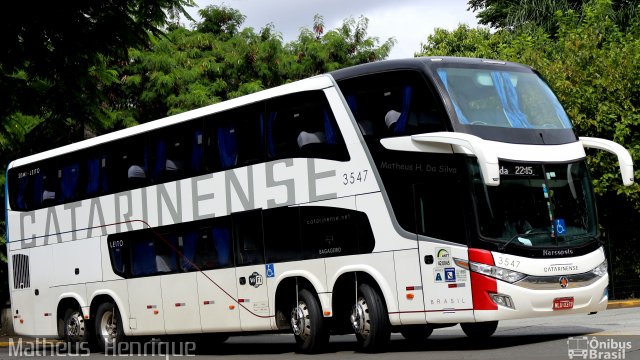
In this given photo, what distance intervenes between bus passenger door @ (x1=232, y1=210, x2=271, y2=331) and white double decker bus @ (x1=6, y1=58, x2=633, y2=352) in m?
0.03

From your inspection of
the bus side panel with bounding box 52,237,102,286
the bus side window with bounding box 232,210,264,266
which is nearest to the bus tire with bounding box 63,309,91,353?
the bus side panel with bounding box 52,237,102,286

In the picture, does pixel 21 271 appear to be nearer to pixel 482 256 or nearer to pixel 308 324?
pixel 308 324

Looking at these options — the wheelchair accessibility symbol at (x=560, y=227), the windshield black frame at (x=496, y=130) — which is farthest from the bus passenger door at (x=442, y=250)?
the wheelchair accessibility symbol at (x=560, y=227)

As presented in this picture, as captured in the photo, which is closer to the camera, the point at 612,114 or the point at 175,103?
the point at 612,114

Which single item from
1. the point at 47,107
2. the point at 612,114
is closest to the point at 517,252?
the point at 47,107

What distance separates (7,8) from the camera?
1065cm

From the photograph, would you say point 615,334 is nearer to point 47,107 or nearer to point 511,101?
point 511,101

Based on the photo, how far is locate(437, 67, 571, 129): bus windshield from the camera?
51.2ft

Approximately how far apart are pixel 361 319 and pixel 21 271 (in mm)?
10803

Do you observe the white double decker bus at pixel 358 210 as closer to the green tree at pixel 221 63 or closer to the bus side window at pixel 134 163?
the bus side window at pixel 134 163

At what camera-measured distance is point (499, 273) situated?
14.9 meters

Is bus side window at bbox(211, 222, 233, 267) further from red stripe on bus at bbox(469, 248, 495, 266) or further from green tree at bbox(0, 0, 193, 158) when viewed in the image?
green tree at bbox(0, 0, 193, 158)

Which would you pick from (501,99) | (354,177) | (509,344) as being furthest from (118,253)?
(501,99)

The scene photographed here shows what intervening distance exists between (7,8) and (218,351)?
11.4m
